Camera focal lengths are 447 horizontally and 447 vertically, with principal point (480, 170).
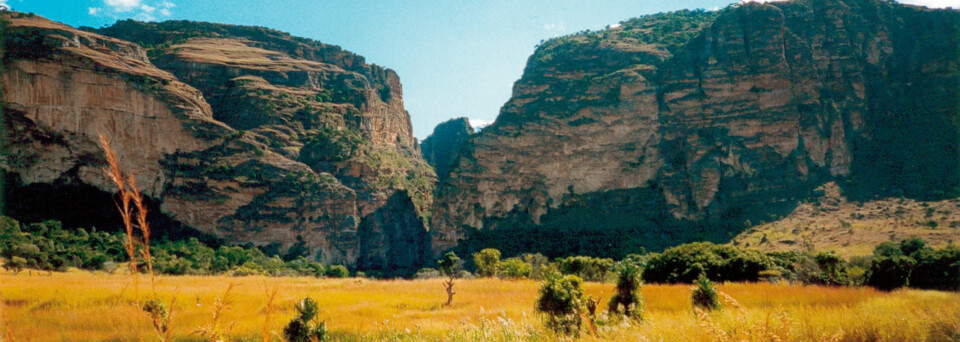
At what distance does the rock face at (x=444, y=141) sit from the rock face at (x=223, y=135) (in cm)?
3462

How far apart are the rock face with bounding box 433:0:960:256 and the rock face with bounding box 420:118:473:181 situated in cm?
5108

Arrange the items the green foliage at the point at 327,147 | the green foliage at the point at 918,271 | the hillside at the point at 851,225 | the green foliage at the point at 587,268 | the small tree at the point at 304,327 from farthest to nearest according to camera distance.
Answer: the green foliage at the point at 327,147, the hillside at the point at 851,225, the green foliage at the point at 587,268, the green foliage at the point at 918,271, the small tree at the point at 304,327

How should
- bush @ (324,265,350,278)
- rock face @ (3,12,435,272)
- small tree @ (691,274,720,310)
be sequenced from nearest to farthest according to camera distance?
small tree @ (691,274,720,310)
rock face @ (3,12,435,272)
bush @ (324,265,350,278)

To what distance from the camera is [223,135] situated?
65.8m

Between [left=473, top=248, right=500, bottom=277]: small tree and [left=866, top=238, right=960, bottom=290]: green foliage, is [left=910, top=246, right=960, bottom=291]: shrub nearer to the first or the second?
[left=866, top=238, right=960, bottom=290]: green foliage

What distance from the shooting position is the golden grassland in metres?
4.52

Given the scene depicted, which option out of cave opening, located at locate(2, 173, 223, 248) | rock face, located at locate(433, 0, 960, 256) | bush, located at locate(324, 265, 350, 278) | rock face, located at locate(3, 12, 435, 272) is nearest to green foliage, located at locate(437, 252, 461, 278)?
bush, located at locate(324, 265, 350, 278)

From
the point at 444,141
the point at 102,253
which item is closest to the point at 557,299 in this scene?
the point at 102,253

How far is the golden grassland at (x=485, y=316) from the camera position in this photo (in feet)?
14.8

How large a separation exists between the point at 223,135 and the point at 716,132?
73.6 meters

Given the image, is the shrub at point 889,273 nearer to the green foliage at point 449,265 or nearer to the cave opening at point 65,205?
the green foliage at point 449,265

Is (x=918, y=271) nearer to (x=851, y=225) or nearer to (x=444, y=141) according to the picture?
(x=851, y=225)

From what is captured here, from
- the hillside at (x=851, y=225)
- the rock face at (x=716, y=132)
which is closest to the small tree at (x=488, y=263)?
the hillside at (x=851, y=225)

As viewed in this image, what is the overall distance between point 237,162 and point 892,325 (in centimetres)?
7258
